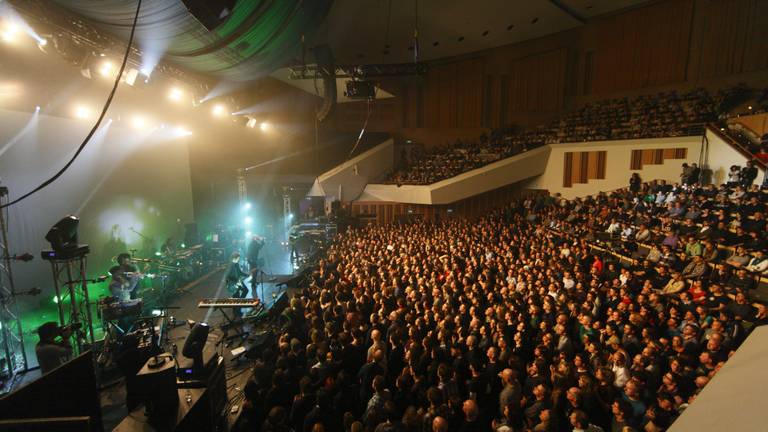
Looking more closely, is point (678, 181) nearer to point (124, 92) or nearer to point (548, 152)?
point (548, 152)

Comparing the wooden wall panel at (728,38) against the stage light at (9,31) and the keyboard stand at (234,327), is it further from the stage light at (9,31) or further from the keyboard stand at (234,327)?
the stage light at (9,31)

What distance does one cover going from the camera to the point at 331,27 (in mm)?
11898

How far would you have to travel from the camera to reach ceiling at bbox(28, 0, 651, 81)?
5.02 m

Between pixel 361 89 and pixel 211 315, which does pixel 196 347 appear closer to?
pixel 211 315

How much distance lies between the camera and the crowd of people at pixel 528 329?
3.43 m

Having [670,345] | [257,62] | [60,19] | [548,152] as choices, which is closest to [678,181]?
[548,152]

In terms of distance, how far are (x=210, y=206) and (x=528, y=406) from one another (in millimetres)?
13017

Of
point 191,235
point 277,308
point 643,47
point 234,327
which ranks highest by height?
point 643,47

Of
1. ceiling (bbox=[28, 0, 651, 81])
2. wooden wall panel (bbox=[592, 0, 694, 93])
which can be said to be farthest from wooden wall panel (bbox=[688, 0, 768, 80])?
ceiling (bbox=[28, 0, 651, 81])

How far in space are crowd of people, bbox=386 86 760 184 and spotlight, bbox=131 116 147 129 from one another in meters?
9.58

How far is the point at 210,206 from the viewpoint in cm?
1362

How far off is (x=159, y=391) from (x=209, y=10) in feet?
13.8

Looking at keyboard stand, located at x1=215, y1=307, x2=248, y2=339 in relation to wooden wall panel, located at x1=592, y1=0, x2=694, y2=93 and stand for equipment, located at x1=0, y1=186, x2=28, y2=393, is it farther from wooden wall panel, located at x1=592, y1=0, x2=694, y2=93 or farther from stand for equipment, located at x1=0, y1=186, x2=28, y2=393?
wooden wall panel, located at x1=592, y1=0, x2=694, y2=93

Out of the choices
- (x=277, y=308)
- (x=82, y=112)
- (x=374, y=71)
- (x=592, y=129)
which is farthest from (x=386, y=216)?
(x=82, y=112)
